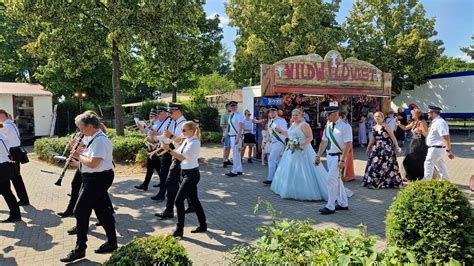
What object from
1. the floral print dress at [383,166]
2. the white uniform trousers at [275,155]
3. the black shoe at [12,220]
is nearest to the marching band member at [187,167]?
the black shoe at [12,220]

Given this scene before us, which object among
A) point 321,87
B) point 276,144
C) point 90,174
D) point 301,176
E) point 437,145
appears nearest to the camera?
point 90,174

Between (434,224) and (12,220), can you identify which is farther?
(12,220)

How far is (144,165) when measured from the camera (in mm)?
10992

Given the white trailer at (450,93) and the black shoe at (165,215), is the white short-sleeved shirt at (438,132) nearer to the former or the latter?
the black shoe at (165,215)

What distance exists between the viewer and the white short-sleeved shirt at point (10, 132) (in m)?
6.69

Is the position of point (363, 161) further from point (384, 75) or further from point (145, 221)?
point (145, 221)

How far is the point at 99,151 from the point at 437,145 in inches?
256

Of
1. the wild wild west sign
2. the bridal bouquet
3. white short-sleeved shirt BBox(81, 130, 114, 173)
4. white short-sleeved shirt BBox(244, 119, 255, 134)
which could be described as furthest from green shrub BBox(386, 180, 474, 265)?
the wild wild west sign

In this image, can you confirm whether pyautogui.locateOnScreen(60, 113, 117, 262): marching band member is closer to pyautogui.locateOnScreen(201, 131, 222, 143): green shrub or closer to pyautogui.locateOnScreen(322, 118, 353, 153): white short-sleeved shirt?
pyautogui.locateOnScreen(322, 118, 353, 153): white short-sleeved shirt

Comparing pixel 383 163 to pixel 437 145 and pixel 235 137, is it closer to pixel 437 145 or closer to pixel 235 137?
pixel 437 145

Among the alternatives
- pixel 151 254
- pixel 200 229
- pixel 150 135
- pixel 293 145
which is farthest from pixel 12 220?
pixel 293 145

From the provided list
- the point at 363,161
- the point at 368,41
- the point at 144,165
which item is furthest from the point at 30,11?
the point at 368,41

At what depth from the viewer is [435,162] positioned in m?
7.25

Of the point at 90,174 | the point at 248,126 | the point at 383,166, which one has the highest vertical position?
the point at 248,126
